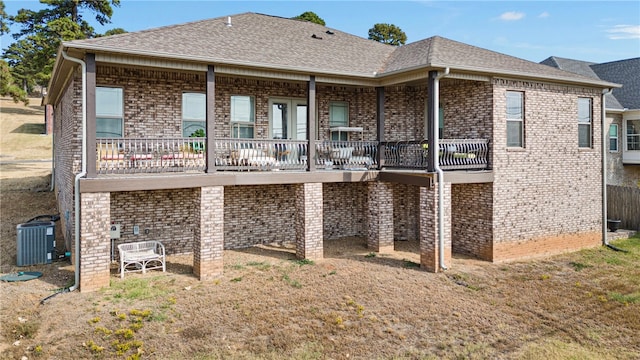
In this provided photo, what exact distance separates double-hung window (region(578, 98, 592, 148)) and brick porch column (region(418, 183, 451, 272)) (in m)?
6.16

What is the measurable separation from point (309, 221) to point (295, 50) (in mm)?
5215

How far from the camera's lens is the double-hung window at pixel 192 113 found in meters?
11.7

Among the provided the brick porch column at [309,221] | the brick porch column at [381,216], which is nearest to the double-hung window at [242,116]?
the brick porch column at [309,221]

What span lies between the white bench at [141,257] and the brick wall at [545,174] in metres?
9.12

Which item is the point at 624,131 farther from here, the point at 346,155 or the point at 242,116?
the point at 242,116

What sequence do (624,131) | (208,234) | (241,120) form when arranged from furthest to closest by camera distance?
(624,131)
(241,120)
(208,234)

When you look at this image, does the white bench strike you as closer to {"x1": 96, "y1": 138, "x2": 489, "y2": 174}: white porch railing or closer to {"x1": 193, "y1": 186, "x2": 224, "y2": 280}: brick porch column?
{"x1": 193, "y1": 186, "x2": 224, "y2": 280}: brick porch column

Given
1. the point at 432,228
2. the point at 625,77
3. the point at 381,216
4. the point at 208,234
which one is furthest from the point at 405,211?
the point at 625,77

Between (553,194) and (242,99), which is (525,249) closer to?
(553,194)

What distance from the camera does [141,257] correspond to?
33.0 ft

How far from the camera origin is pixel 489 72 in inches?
439

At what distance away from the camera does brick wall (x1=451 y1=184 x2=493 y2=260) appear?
11.7 m

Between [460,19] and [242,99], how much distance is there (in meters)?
9.23

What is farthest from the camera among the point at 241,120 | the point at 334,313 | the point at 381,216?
the point at 241,120
